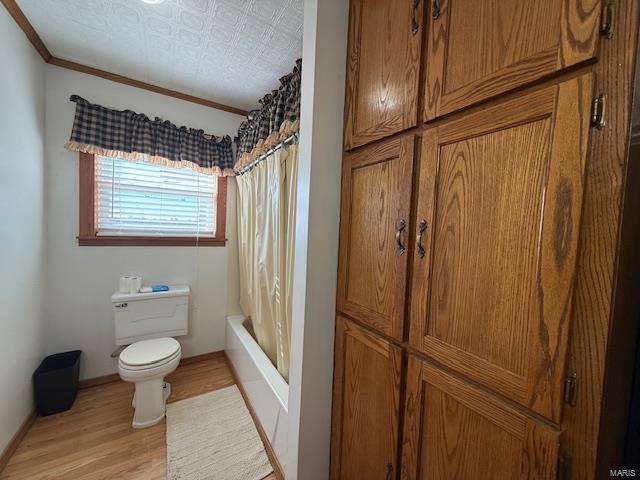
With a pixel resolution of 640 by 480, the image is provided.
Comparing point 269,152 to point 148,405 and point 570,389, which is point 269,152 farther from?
point 148,405

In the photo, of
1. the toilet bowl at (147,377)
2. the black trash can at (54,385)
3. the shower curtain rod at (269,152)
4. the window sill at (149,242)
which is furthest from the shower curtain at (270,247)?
the black trash can at (54,385)

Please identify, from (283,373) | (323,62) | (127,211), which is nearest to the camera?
(323,62)

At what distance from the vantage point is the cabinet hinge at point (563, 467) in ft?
1.52

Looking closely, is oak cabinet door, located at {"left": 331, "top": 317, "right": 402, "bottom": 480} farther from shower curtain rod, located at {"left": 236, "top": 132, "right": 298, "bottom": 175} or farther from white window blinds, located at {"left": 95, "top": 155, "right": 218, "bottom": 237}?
white window blinds, located at {"left": 95, "top": 155, "right": 218, "bottom": 237}

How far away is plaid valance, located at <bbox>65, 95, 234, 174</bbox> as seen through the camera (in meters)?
1.83

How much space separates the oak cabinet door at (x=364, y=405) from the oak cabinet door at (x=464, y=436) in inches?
2.4

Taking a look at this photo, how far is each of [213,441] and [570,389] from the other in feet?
6.06

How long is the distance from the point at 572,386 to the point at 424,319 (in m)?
0.30

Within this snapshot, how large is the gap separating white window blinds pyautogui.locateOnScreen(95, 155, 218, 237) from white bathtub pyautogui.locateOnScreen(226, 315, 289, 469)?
1.05m

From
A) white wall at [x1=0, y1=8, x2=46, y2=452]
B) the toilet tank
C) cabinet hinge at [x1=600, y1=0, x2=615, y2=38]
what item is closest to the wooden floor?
white wall at [x1=0, y1=8, x2=46, y2=452]

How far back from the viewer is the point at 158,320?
6.81ft

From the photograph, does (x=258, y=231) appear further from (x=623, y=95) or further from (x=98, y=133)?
(x=623, y=95)

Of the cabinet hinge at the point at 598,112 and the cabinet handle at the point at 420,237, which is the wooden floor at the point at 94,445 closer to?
the cabinet handle at the point at 420,237

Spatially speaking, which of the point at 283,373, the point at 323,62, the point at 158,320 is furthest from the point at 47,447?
the point at 323,62
